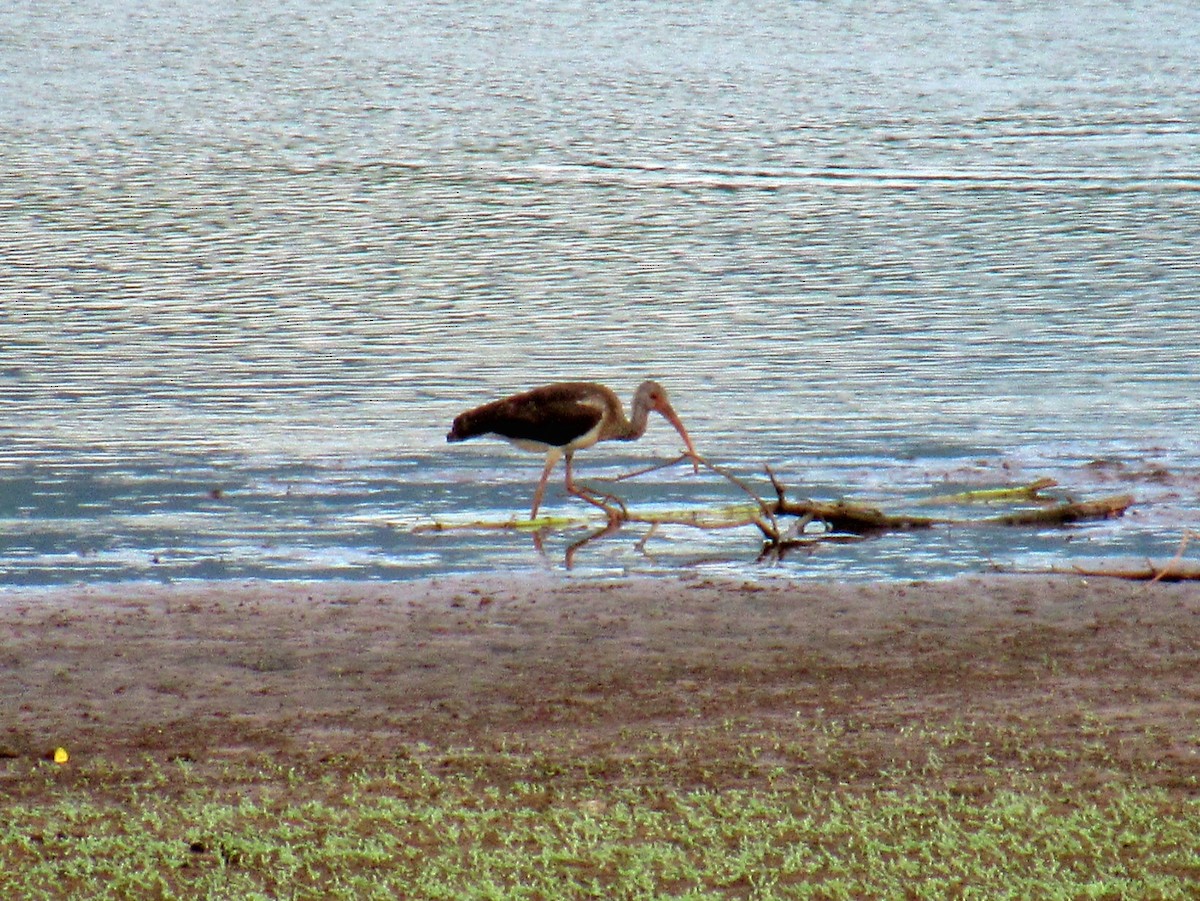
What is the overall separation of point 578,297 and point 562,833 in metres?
13.1

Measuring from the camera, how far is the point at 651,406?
41.4ft

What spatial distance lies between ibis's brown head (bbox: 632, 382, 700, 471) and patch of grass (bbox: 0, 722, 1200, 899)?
18.5 feet

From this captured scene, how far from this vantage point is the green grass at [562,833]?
5668 mm

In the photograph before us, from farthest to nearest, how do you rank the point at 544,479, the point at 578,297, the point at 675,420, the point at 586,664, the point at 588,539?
the point at 578,297 < the point at 675,420 < the point at 544,479 < the point at 588,539 < the point at 586,664

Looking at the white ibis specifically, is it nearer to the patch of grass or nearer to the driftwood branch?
the driftwood branch

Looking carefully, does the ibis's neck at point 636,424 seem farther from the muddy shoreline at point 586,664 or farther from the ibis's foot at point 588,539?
the muddy shoreline at point 586,664

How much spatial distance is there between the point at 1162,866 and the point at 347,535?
5.74m

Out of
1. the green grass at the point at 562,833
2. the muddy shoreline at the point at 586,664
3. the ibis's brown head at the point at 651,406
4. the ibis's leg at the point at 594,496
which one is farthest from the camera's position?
the ibis's brown head at the point at 651,406

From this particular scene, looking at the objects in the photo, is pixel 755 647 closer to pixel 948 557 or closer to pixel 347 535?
pixel 948 557

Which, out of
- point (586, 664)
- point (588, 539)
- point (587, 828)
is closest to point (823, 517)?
point (588, 539)

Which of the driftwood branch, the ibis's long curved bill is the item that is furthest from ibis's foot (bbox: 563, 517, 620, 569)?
the ibis's long curved bill

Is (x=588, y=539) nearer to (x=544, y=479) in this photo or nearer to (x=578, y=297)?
(x=544, y=479)

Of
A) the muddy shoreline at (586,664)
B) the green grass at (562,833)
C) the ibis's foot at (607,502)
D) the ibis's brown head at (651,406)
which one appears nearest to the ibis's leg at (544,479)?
the ibis's foot at (607,502)

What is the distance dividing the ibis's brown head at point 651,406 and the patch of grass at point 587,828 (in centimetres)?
563
